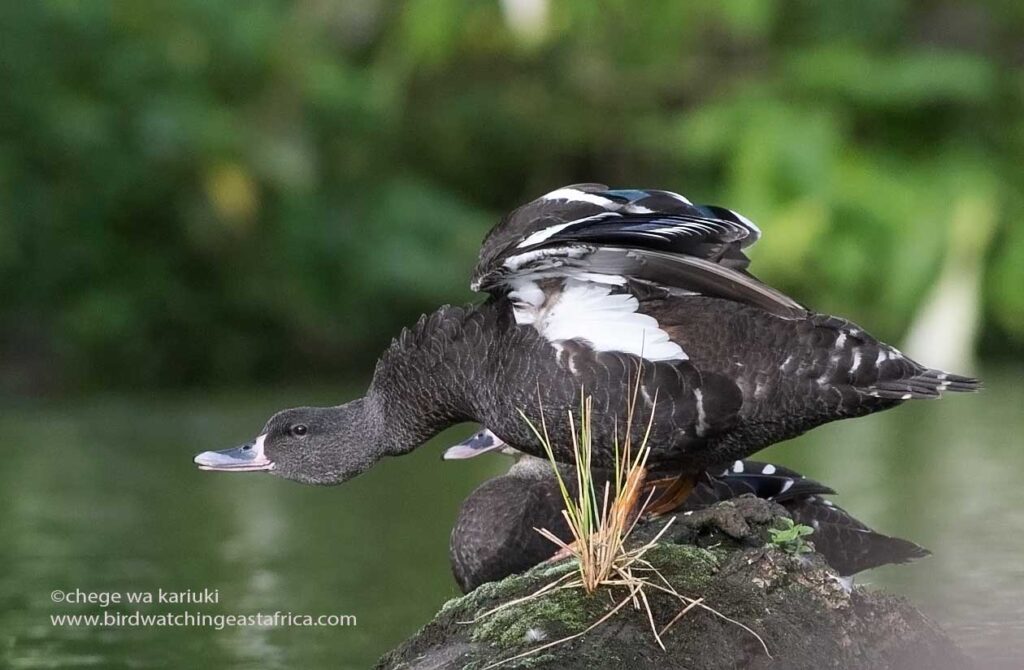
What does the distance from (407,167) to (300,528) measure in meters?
9.52

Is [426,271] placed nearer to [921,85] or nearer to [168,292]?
[168,292]

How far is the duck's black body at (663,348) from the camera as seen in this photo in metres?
4.79

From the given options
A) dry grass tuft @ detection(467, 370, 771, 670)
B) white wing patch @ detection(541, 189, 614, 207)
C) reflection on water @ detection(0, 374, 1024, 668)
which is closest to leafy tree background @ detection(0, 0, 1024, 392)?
reflection on water @ detection(0, 374, 1024, 668)

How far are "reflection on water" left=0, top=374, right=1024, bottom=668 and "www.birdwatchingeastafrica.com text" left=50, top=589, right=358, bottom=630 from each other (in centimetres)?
6

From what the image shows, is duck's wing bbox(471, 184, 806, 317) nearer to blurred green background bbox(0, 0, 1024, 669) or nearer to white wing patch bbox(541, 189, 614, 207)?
white wing patch bbox(541, 189, 614, 207)

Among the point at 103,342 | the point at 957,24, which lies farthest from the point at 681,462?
the point at 957,24

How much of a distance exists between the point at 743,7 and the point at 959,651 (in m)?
11.8

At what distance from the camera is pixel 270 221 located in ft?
52.9

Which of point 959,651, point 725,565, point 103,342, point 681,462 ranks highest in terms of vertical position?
point 103,342

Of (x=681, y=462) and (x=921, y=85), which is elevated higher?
(x=921, y=85)

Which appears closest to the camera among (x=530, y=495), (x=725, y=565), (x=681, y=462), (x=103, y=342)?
(x=725, y=565)

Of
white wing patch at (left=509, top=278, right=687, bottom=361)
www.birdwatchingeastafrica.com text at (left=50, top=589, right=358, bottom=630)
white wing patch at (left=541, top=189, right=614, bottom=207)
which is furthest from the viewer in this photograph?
www.birdwatchingeastafrica.com text at (left=50, top=589, right=358, bottom=630)

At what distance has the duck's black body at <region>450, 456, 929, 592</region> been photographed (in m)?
5.32

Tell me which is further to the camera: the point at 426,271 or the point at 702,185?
the point at 702,185
